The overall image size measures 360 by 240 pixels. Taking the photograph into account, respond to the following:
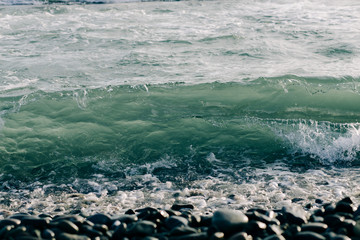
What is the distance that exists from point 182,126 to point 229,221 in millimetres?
3349

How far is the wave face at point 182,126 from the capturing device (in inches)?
232

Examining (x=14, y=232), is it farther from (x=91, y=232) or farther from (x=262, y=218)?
(x=262, y=218)

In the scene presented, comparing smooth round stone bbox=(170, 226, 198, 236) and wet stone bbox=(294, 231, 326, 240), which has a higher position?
wet stone bbox=(294, 231, 326, 240)

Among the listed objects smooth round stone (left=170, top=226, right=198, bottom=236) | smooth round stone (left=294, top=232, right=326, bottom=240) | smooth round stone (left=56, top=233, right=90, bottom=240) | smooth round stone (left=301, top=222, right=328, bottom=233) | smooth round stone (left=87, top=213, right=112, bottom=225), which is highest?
smooth round stone (left=294, top=232, right=326, bottom=240)

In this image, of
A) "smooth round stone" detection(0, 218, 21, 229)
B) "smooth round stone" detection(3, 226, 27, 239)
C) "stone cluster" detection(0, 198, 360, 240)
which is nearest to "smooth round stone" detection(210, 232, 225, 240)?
"stone cluster" detection(0, 198, 360, 240)

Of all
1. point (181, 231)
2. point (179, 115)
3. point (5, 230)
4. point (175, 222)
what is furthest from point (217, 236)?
point (179, 115)

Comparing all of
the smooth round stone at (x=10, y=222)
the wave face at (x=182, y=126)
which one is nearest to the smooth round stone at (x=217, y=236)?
the smooth round stone at (x=10, y=222)

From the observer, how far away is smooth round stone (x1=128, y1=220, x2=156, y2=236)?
365cm

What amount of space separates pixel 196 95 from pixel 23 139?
3207 mm

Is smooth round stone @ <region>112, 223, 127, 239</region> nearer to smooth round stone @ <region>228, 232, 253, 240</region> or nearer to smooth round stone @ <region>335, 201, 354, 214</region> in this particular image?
smooth round stone @ <region>228, 232, 253, 240</region>

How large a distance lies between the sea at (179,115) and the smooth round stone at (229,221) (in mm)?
691

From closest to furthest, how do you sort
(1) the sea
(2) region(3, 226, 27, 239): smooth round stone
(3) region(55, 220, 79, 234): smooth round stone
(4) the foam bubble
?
1. (2) region(3, 226, 27, 239): smooth round stone
2. (3) region(55, 220, 79, 234): smooth round stone
3. (1) the sea
4. (4) the foam bubble

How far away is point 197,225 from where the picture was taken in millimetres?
3830

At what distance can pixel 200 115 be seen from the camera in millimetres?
7305
